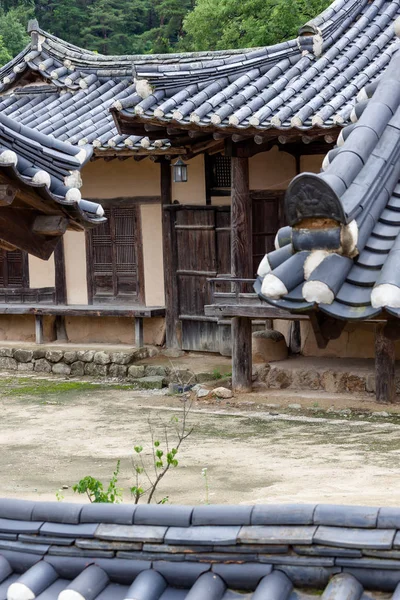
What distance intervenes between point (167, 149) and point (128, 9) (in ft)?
95.9

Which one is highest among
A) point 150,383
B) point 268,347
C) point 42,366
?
point 268,347

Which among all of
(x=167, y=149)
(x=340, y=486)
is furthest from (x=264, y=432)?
(x=167, y=149)

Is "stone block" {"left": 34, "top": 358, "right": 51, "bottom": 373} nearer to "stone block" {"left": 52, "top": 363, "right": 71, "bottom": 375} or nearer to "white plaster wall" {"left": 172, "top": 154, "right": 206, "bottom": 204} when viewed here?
"stone block" {"left": 52, "top": 363, "right": 71, "bottom": 375}

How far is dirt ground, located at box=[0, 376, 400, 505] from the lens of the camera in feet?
32.2

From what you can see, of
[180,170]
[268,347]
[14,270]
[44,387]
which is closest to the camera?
[268,347]

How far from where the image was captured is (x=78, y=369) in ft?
56.4

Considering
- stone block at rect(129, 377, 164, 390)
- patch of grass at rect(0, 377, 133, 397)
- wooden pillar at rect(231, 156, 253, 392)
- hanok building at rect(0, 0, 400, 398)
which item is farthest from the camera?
patch of grass at rect(0, 377, 133, 397)

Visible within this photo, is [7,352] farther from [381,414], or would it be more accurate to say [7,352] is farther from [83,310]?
[381,414]

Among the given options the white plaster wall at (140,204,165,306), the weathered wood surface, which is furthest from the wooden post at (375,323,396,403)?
the white plaster wall at (140,204,165,306)

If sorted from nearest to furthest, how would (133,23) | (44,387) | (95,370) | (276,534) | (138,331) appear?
(276,534), (44,387), (95,370), (138,331), (133,23)

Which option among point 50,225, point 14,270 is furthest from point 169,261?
point 50,225

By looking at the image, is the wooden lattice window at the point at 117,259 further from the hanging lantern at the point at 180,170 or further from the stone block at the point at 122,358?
the hanging lantern at the point at 180,170

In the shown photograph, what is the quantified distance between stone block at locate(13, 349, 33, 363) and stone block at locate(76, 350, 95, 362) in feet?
3.22

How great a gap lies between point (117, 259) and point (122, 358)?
189 centimetres
